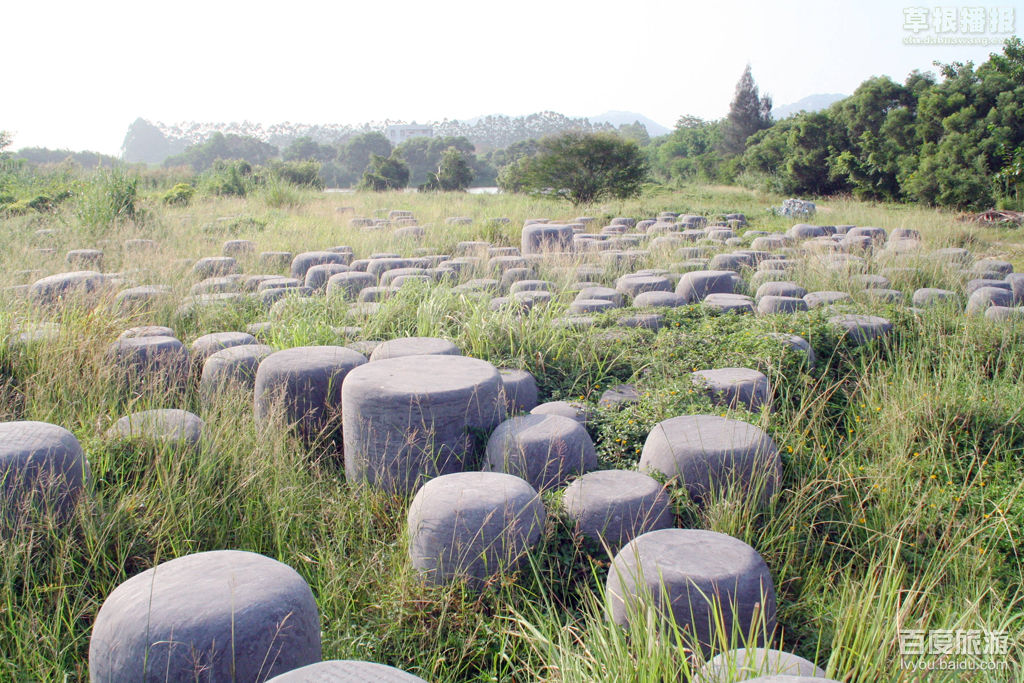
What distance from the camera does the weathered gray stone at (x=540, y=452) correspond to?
332cm

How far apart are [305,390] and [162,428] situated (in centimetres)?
78

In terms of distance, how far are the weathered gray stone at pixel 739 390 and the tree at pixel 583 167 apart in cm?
1427

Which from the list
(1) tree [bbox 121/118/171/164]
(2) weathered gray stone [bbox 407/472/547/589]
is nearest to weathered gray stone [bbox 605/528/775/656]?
(2) weathered gray stone [bbox 407/472/547/589]

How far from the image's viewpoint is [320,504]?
3.44m

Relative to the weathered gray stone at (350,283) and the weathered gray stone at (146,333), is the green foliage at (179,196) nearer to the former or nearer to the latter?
the weathered gray stone at (350,283)

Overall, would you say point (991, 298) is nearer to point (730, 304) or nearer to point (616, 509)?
point (730, 304)

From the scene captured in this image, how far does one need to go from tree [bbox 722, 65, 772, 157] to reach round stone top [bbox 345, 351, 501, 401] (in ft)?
128

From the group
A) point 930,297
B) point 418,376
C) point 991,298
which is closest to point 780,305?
point 930,297

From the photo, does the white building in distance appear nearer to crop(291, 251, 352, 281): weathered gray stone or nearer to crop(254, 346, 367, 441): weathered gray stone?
crop(291, 251, 352, 281): weathered gray stone

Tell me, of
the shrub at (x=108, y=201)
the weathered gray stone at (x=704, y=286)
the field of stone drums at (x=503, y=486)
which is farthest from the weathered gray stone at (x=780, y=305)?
the shrub at (x=108, y=201)

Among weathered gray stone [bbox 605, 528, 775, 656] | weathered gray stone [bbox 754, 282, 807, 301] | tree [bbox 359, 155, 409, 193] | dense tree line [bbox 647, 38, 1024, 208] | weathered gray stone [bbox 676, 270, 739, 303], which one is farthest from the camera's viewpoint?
tree [bbox 359, 155, 409, 193]

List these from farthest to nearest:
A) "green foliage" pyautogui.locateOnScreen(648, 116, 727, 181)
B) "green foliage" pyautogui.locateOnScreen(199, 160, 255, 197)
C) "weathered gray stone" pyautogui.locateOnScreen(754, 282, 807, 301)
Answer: "green foliage" pyautogui.locateOnScreen(648, 116, 727, 181) → "green foliage" pyautogui.locateOnScreen(199, 160, 255, 197) → "weathered gray stone" pyautogui.locateOnScreen(754, 282, 807, 301)

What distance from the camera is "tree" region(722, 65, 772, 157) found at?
39.6 meters

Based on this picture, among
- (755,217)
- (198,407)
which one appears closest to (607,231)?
(755,217)
